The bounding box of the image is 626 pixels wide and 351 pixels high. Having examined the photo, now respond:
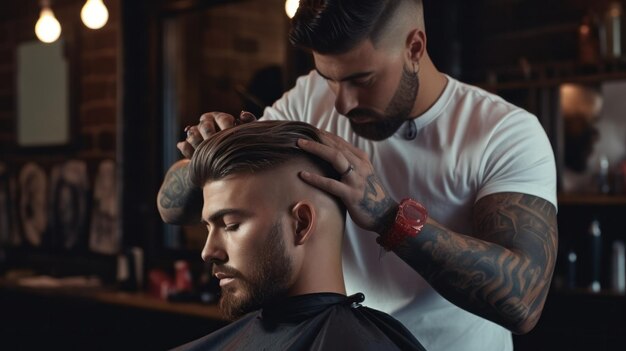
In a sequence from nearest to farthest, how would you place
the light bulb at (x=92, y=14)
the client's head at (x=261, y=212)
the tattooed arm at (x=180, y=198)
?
1. the client's head at (x=261, y=212)
2. the tattooed arm at (x=180, y=198)
3. the light bulb at (x=92, y=14)

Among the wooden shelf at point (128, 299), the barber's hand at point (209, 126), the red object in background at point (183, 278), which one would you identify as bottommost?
the wooden shelf at point (128, 299)

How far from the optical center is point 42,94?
202 inches

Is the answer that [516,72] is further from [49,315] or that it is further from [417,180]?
[49,315]

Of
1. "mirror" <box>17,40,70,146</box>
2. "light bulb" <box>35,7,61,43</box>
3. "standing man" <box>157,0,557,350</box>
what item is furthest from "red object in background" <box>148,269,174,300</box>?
"standing man" <box>157,0,557,350</box>

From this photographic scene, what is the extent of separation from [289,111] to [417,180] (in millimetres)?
408

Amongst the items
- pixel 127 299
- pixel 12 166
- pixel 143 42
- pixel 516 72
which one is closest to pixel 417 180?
pixel 516 72

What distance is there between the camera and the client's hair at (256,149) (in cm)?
152

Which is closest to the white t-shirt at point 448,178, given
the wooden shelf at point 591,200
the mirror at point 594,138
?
the wooden shelf at point 591,200

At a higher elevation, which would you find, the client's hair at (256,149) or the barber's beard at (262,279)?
the client's hair at (256,149)

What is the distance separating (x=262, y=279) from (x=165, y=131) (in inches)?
123

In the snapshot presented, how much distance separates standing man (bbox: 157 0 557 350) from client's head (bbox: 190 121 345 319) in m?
0.06

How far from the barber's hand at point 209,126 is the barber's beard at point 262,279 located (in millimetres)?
260

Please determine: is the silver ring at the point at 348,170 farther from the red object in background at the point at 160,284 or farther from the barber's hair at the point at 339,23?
the red object in background at the point at 160,284

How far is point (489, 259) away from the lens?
1531mm
